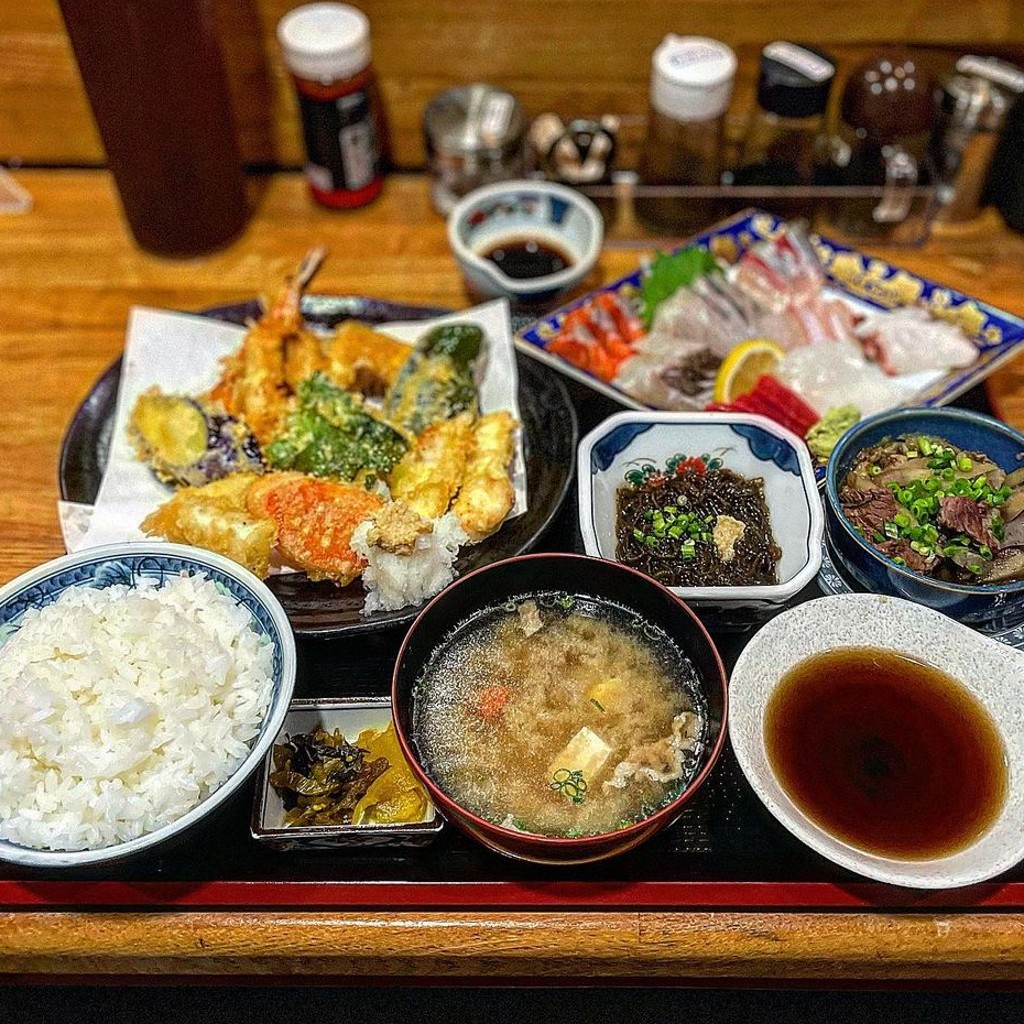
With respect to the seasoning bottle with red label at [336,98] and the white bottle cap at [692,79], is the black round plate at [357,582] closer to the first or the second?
the seasoning bottle with red label at [336,98]

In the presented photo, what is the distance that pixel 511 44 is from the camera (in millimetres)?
3002

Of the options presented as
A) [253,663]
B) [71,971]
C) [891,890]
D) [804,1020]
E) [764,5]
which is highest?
[764,5]

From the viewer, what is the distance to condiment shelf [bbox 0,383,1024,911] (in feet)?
5.41

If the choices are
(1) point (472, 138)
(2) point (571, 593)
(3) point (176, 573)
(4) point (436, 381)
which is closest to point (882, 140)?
(1) point (472, 138)

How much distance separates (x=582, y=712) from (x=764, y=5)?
224 cm

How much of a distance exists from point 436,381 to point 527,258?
66cm

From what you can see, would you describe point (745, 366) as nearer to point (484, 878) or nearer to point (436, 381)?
point (436, 381)

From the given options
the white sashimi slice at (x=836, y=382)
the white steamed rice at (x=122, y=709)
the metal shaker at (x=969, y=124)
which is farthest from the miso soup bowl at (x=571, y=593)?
the metal shaker at (x=969, y=124)

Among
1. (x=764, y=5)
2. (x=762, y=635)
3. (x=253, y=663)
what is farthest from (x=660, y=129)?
(x=253, y=663)

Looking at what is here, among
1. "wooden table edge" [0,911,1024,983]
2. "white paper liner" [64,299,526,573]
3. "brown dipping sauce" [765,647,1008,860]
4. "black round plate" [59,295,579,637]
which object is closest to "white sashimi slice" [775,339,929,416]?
"black round plate" [59,295,579,637]

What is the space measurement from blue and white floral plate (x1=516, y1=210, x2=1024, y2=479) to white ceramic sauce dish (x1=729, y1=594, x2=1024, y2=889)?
754 mm

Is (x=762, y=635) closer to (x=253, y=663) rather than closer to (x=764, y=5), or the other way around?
(x=253, y=663)

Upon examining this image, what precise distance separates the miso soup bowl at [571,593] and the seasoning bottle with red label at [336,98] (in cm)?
172

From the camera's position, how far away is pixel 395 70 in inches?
121
